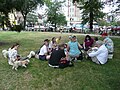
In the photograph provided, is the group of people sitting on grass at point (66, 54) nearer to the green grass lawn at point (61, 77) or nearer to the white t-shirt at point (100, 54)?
the white t-shirt at point (100, 54)

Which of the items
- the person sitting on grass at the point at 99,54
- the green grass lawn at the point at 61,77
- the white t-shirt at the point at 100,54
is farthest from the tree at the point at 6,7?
the white t-shirt at the point at 100,54

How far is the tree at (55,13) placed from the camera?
62.6 m

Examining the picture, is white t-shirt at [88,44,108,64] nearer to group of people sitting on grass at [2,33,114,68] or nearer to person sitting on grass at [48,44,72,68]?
group of people sitting on grass at [2,33,114,68]

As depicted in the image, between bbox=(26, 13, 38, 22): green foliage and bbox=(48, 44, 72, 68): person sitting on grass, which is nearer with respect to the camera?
bbox=(48, 44, 72, 68): person sitting on grass

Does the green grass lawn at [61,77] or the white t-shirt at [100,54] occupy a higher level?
the white t-shirt at [100,54]

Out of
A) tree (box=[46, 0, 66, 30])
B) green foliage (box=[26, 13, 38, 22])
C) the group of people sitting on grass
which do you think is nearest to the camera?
the group of people sitting on grass

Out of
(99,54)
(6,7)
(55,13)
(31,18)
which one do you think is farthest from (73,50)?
(31,18)

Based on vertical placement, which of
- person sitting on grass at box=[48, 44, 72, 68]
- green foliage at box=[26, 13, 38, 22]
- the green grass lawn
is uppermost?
green foliage at box=[26, 13, 38, 22]

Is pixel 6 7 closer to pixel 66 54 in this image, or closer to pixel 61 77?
pixel 66 54

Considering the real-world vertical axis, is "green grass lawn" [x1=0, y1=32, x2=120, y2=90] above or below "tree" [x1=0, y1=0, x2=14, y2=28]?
below

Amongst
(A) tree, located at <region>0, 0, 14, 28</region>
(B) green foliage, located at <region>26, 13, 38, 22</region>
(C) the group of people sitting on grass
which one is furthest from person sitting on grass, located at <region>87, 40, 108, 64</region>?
(B) green foliage, located at <region>26, 13, 38, 22</region>

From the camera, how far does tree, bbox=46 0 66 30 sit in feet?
205

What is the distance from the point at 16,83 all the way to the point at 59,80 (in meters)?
1.67

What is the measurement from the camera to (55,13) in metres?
62.7
